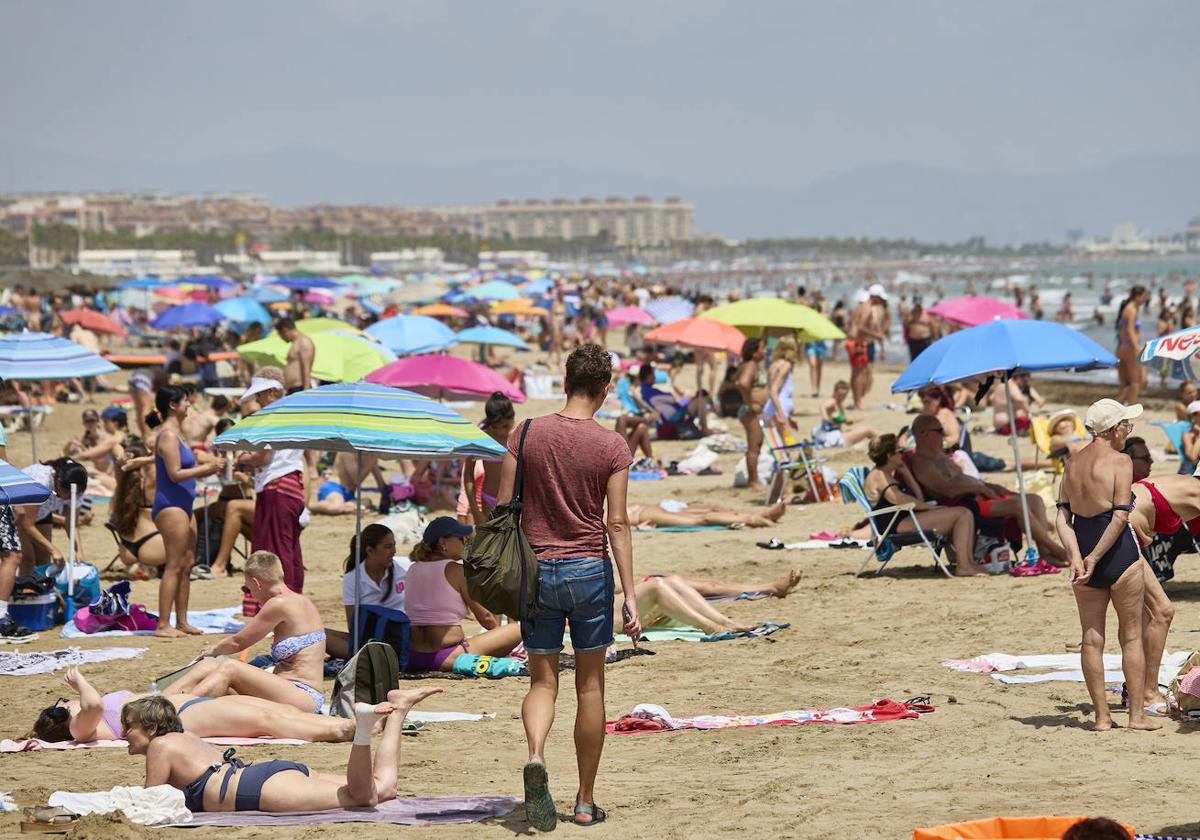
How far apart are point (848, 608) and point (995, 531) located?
1334mm

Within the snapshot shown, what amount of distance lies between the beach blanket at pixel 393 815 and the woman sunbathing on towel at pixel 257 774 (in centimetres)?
3

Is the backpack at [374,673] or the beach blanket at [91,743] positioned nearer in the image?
the backpack at [374,673]

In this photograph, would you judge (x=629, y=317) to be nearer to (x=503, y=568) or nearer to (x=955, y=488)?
(x=955, y=488)

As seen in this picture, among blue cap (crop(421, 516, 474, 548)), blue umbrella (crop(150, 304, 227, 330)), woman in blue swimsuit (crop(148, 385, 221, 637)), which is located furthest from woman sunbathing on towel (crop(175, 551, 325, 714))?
blue umbrella (crop(150, 304, 227, 330))

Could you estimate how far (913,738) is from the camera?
5453 mm

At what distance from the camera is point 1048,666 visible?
650cm

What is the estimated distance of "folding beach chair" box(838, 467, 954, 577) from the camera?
8.79m

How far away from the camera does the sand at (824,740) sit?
452cm

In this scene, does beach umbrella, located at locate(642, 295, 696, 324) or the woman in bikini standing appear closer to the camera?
the woman in bikini standing

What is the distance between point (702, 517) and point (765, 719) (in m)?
5.39

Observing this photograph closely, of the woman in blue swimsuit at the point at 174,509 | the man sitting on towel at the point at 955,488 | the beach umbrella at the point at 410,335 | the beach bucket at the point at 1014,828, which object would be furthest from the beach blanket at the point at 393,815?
the beach umbrella at the point at 410,335

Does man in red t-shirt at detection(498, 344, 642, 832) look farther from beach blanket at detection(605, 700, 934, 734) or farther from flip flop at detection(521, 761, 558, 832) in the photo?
beach blanket at detection(605, 700, 934, 734)

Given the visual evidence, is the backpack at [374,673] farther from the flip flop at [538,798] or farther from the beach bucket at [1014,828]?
the beach bucket at [1014,828]

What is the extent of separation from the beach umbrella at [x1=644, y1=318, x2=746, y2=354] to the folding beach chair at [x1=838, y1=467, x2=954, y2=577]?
5.63 m
